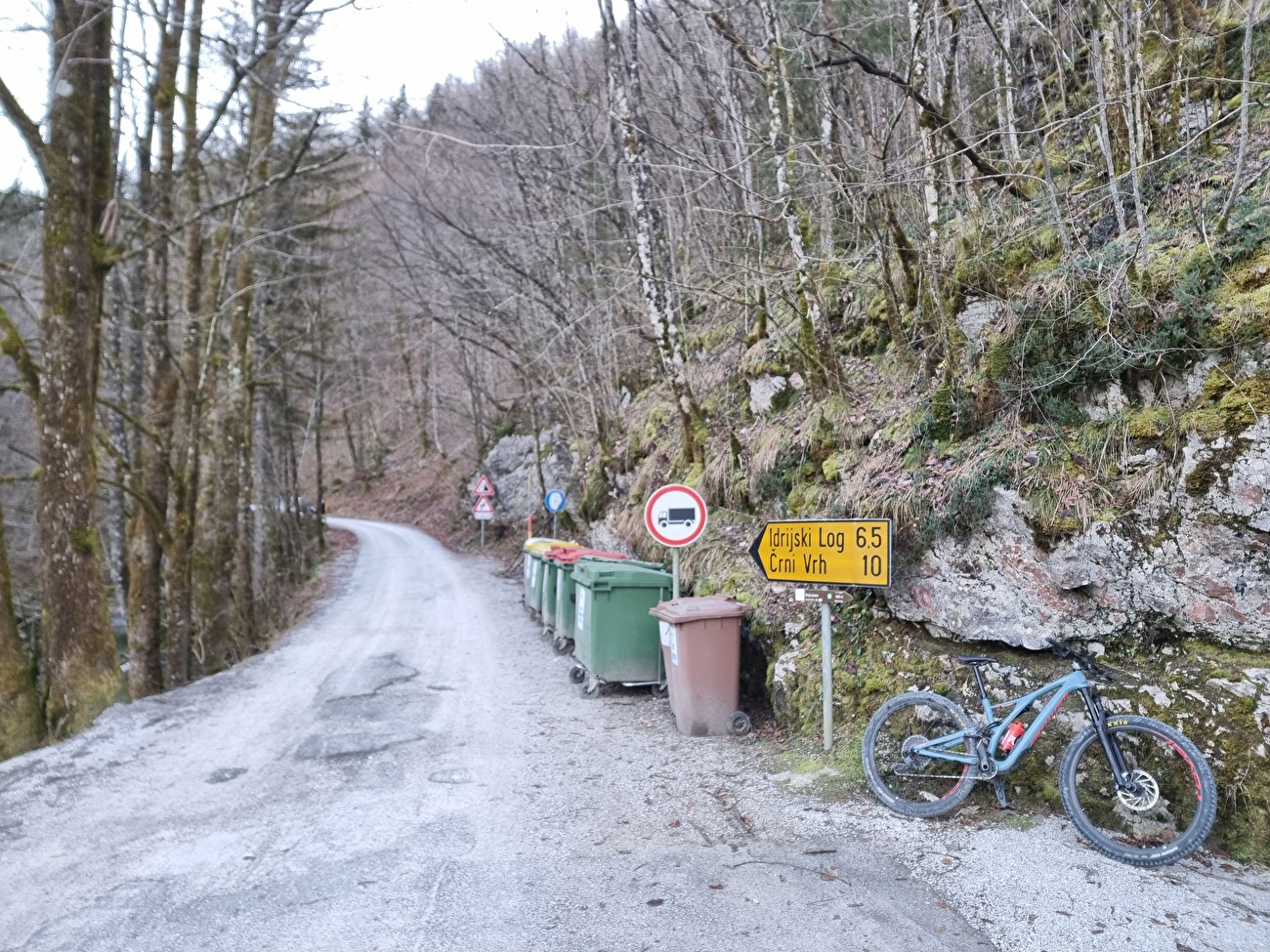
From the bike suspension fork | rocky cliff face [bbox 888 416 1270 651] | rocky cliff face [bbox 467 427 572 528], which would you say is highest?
rocky cliff face [bbox 467 427 572 528]

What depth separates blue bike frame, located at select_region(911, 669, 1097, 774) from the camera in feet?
14.8

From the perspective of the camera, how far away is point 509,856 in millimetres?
4656

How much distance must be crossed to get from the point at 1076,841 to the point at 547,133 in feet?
49.3

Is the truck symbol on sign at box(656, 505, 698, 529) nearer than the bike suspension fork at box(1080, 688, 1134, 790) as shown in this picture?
No

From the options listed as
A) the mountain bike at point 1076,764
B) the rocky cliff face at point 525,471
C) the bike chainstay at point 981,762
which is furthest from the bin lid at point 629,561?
the rocky cliff face at point 525,471

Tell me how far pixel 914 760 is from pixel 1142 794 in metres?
1.21

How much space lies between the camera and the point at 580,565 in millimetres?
9461

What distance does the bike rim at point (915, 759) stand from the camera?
16.3 ft

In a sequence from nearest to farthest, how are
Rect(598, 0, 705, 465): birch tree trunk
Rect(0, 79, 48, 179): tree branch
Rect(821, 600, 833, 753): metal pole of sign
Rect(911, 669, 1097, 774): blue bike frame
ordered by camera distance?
Rect(911, 669, 1097, 774): blue bike frame → Rect(821, 600, 833, 753): metal pole of sign → Rect(0, 79, 48, 179): tree branch → Rect(598, 0, 705, 465): birch tree trunk

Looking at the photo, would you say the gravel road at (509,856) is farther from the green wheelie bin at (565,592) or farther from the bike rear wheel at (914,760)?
the green wheelie bin at (565,592)

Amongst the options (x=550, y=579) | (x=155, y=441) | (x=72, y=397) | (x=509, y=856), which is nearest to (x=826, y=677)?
(x=509, y=856)

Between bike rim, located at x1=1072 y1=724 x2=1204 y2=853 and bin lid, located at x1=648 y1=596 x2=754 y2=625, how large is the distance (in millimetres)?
2907

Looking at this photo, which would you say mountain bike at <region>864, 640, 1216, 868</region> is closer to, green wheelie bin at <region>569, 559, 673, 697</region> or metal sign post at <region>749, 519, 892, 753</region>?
metal sign post at <region>749, 519, 892, 753</region>

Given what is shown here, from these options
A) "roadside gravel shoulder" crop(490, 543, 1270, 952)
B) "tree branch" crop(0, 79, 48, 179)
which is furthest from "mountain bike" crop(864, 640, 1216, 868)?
"tree branch" crop(0, 79, 48, 179)
